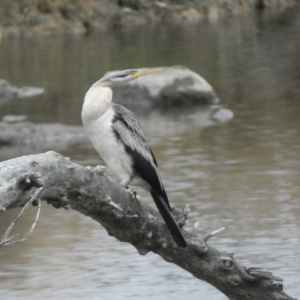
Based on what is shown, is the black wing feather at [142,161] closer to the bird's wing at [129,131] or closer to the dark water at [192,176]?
the bird's wing at [129,131]

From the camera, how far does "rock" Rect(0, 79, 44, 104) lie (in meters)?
17.8

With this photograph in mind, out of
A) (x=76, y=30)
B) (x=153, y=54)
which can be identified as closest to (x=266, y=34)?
(x=153, y=54)

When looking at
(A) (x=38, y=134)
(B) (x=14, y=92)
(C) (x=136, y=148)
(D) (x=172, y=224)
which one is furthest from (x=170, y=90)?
(D) (x=172, y=224)

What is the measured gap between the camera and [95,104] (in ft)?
18.0

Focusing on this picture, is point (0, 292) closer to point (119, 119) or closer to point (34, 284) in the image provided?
point (34, 284)

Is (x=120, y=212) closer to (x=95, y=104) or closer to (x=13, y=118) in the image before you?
(x=95, y=104)

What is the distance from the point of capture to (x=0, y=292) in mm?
7156

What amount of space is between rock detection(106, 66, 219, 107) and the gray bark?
9.80m

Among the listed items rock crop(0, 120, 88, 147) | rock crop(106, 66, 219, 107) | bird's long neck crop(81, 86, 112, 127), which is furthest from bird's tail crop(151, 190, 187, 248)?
rock crop(106, 66, 219, 107)

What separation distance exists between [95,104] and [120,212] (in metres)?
0.62

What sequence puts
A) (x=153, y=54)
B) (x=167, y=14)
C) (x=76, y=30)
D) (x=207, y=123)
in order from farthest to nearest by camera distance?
(x=167, y=14), (x=76, y=30), (x=153, y=54), (x=207, y=123)

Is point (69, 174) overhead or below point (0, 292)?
overhead

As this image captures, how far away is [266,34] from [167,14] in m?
9.91

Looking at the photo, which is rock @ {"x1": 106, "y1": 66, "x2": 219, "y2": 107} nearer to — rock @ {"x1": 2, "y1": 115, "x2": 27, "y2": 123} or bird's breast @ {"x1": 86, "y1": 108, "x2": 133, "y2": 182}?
rock @ {"x1": 2, "y1": 115, "x2": 27, "y2": 123}
